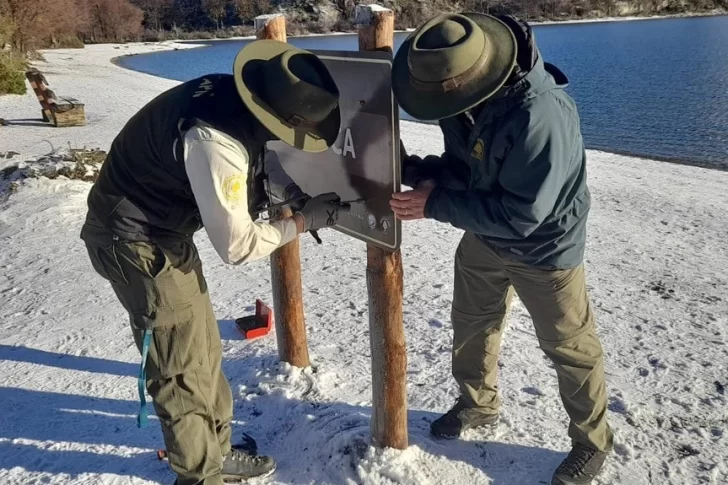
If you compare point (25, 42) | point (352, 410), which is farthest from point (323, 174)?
point (25, 42)

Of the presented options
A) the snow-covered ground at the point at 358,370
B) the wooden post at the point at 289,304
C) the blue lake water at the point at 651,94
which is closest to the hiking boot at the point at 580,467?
the snow-covered ground at the point at 358,370

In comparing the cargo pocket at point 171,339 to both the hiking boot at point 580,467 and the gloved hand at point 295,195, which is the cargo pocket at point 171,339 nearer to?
the gloved hand at point 295,195

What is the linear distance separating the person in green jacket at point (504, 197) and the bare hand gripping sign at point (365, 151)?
3.5 inches

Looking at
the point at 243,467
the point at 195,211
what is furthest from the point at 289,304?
the point at 195,211

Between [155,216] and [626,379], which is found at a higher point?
[155,216]

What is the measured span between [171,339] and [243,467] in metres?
0.76

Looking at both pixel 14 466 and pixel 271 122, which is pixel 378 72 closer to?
pixel 271 122

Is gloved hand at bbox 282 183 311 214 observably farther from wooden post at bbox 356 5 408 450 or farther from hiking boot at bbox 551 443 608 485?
hiking boot at bbox 551 443 608 485

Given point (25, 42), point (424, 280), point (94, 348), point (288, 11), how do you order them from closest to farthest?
1. point (94, 348)
2. point (424, 280)
3. point (25, 42)
4. point (288, 11)

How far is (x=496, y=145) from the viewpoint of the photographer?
220cm

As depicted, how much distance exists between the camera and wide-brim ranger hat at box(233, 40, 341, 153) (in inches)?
81.0

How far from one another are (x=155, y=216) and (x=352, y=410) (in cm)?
153

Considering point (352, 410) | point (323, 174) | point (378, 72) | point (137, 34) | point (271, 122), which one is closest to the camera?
point (271, 122)

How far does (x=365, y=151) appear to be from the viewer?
2494 mm
